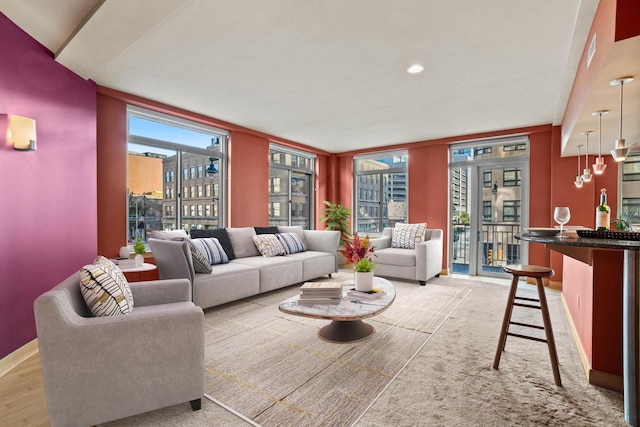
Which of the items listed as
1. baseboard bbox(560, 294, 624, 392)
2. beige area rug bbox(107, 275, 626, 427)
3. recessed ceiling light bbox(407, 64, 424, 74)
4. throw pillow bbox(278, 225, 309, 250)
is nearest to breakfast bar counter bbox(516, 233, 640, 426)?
beige area rug bbox(107, 275, 626, 427)

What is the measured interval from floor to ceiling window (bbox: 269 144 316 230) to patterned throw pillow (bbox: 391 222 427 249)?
2197 millimetres

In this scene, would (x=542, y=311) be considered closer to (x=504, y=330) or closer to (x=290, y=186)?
(x=504, y=330)

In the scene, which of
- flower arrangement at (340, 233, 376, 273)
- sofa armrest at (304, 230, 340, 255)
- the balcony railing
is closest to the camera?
flower arrangement at (340, 233, 376, 273)

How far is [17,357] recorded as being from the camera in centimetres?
237

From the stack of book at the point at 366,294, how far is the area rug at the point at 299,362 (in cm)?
37

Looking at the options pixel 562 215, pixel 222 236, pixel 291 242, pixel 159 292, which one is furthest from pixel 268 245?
pixel 562 215

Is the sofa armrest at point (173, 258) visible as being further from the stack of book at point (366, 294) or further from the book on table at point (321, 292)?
the stack of book at point (366, 294)

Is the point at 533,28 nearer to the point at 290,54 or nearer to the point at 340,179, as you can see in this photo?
the point at 290,54

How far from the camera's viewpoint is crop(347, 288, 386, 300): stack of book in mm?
2715

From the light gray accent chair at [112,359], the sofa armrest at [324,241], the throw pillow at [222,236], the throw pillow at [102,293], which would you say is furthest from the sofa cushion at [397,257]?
the throw pillow at [102,293]

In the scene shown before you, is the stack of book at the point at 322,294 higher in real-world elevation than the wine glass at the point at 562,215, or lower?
lower

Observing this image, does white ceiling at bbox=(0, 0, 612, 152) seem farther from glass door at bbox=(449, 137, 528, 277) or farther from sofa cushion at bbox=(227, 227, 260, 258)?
sofa cushion at bbox=(227, 227, 260, 258)

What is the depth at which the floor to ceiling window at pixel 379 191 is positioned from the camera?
261 inches

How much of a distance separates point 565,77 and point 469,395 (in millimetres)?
3061
